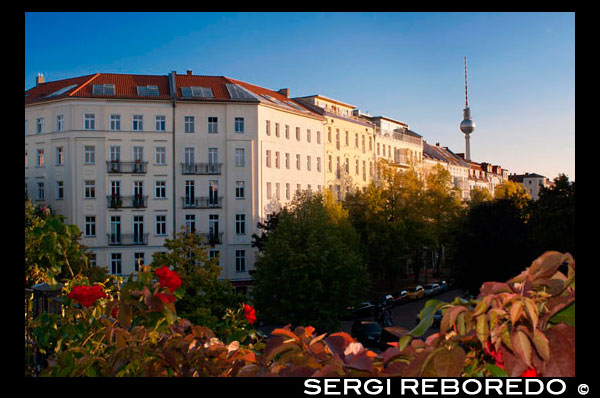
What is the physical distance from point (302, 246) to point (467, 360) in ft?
103

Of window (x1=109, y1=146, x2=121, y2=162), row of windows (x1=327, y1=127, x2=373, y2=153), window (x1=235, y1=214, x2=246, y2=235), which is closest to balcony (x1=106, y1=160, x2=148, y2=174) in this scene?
window (x1=109, y1=146, x2=121, y2=162)

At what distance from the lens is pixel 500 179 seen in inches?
3821

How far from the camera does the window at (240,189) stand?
45281mm

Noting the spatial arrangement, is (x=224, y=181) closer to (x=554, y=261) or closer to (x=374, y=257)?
(x=374, y=257)

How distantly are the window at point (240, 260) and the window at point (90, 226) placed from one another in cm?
1007

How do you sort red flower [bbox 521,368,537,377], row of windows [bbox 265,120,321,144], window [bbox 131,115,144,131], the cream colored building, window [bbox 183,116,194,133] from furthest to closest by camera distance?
the cream colored building, row of windows [bbox 265,120,321,144], window [bbox 183,116,194,133], window [bbox 131,115,144,131], red flower [bbox 521,368,537,377]

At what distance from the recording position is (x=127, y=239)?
42.8 metres

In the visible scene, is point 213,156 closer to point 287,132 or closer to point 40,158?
point 287,132

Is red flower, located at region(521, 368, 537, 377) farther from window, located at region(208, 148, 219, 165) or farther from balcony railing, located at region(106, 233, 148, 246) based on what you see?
window, located at region(208, 148, 219, 165)

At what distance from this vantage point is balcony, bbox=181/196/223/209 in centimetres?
4444

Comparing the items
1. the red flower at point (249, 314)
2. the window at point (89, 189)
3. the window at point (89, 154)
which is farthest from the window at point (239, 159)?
the red flower at point (249, 314)

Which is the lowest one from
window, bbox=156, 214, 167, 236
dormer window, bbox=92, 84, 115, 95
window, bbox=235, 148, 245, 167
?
window, bbox=156, 214, 167, 236

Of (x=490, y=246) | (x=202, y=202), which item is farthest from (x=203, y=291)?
(x=202, y=202)

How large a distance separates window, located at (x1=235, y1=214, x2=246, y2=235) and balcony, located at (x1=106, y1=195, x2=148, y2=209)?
6.59 metres
